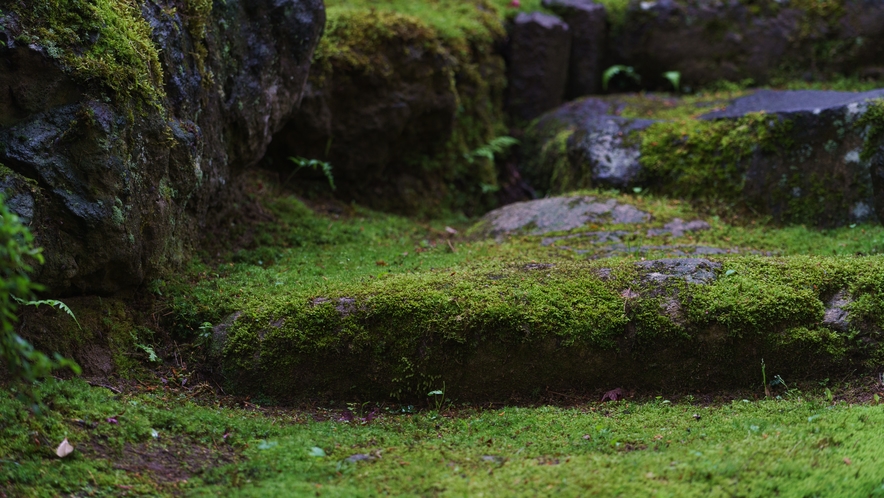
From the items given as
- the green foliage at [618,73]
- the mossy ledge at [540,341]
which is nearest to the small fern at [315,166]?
the mossy ledge at [540,341]

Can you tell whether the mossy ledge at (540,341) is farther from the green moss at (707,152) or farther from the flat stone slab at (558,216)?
the green moss at (707,152)

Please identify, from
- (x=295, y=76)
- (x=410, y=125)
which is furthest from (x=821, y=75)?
(x=295, y=76)

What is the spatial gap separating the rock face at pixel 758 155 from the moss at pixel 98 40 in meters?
5.46

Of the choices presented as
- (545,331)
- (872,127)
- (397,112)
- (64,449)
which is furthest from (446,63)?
(64,449)

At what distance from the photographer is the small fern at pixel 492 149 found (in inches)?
375

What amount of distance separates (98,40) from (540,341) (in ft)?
11.6

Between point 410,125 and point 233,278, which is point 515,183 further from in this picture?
point 233,278

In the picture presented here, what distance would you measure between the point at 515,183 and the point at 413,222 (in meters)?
2.63

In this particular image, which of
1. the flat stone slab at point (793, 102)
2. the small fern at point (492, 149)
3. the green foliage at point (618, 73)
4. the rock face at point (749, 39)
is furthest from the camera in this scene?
the green foliage at point (618, 73)

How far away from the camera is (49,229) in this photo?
391 centimetres

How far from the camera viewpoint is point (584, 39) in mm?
11094

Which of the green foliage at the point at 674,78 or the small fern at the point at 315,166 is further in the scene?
the green foliage at the point at 674,78

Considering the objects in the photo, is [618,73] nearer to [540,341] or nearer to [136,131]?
[540,341]

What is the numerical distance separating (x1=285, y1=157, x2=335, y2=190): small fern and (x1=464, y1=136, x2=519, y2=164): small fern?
7.89 ft
